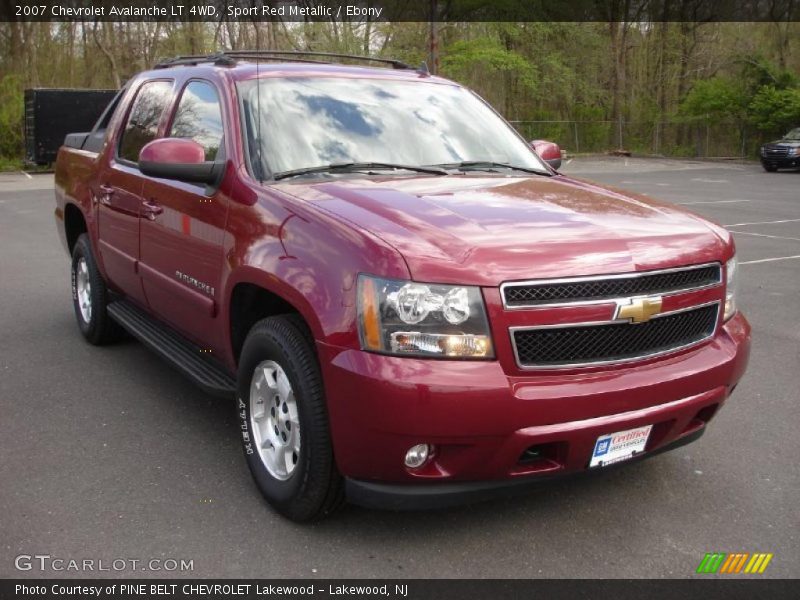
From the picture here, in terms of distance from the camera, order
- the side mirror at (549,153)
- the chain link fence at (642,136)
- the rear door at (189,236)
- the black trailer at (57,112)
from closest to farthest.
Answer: the rear door at (189,236) → the side mirror at (549,153) → the black trailer at (57,112) → the chain link fence at (642,136)

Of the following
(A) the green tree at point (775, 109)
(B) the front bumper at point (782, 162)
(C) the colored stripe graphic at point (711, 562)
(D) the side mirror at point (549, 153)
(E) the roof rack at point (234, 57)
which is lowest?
(C) the colored stripe graphic at point (711, 562)

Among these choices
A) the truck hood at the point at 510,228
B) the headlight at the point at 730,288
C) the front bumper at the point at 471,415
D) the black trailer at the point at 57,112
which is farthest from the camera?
the black trailer at the point at 57,112

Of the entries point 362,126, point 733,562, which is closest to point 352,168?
point 362,126

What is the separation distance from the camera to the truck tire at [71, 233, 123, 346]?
5.48 meters

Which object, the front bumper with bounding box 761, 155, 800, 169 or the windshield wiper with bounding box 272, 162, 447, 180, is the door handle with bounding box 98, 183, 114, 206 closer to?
the windshield wiper with bounding box 272, 162, 447, 180

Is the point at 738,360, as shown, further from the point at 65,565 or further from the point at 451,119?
the point at 65,565

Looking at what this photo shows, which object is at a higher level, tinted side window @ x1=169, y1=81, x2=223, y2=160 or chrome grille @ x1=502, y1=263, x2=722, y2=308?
tinted side window @ x1=169, y1=81, x2=223, y2=160

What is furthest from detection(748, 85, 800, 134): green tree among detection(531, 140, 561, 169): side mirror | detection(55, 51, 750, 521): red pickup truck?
detection(55, 51, 750, 521): red pickup truck

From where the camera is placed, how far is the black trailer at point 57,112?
77.9 feet

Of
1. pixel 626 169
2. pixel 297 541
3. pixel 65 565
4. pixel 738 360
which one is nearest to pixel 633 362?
pixel 738 360

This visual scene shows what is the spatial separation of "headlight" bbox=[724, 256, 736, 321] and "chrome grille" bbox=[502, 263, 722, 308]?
0.30m

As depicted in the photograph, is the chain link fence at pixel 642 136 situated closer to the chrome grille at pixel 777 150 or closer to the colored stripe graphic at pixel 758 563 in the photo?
the chrome grille at pixel 777 150

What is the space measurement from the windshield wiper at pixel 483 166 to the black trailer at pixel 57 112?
2192 centimetres
